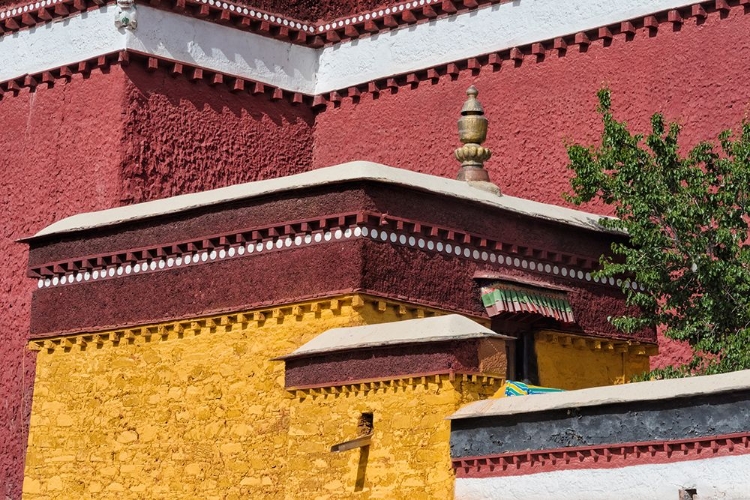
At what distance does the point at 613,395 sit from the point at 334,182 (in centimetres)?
243

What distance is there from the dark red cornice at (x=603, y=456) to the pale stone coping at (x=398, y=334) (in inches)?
27.2

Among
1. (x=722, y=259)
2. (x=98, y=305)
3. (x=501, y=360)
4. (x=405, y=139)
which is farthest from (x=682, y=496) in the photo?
(x=405, y=139)

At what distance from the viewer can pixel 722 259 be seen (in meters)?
12.2

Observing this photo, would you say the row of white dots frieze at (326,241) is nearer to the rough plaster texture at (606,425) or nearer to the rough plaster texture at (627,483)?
the rough plaster texture at (606,425)

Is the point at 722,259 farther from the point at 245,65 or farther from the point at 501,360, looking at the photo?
the point at 245,65

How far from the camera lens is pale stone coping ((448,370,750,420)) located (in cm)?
951

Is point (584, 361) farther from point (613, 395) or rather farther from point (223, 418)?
point (613, 395)

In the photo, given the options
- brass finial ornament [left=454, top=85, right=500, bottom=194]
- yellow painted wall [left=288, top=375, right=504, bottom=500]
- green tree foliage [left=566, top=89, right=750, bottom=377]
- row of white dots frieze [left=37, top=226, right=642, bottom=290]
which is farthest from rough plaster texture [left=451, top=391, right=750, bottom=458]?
brass finial ornament [left=454, top=85, right=500, bottom=194]

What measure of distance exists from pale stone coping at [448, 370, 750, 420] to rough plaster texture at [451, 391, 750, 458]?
1.7 inches

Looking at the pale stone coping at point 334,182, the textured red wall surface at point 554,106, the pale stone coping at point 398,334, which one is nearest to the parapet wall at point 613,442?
the pale stone coping at point 398,334

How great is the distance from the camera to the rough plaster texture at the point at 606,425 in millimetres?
9469

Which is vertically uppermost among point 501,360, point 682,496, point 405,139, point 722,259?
point 405,139

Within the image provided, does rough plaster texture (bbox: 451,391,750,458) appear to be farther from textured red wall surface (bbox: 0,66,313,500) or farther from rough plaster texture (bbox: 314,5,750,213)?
textured red wall surface (bbox: 0,66,313,500)

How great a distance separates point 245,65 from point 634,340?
173 inches
